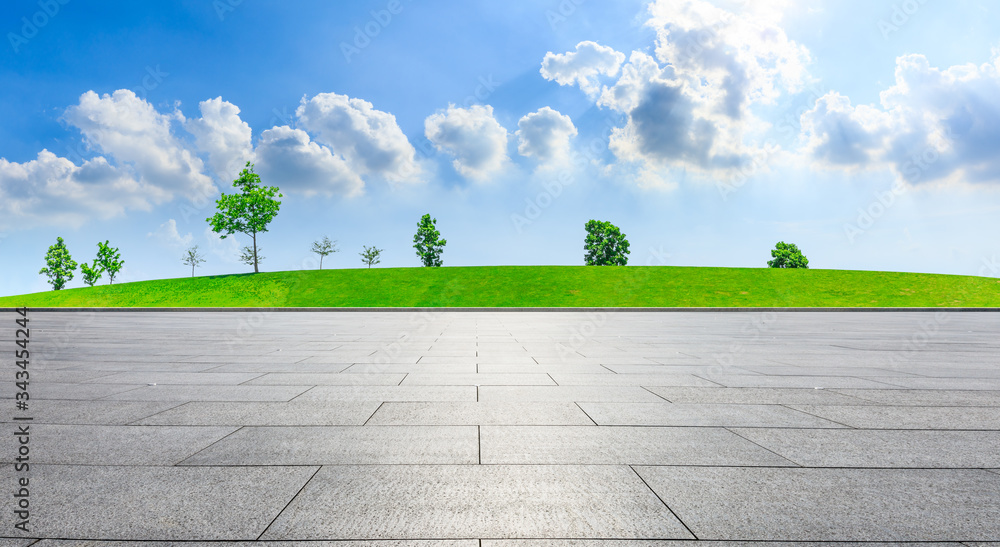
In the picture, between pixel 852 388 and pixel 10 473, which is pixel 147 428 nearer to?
pixel 10 473

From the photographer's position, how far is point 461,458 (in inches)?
162

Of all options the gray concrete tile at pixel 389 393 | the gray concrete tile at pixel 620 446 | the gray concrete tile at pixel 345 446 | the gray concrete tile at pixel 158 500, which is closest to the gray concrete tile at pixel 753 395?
the gray concrete tile at pixel 620 446

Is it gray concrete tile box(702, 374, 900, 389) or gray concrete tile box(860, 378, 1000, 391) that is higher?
gray concrete tile box(702, 374, 900, 389)

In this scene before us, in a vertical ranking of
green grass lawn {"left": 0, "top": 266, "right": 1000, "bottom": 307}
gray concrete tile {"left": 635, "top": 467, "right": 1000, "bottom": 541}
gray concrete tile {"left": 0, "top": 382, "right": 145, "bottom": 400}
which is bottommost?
gray concrete tile {"left": 635, "top": 467, "right": 1000, "bottom": 541}

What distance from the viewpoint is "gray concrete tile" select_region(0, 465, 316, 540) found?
9.50ft

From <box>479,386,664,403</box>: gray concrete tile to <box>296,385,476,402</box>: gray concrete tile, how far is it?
1.07 ft

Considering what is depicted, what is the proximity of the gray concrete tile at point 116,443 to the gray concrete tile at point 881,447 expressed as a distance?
560cm

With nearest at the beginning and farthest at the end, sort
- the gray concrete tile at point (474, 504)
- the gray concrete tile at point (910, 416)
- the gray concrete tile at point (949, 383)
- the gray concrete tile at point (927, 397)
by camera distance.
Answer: the gray concrete tile at point (474, 504), the gray concrete tile at point (910, 416), the gray concrete tile at point (927, 397), the gray concrete tile at point (949, 383)

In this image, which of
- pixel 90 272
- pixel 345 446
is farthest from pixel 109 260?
pixel 345 446

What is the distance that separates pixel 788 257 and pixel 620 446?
365ft

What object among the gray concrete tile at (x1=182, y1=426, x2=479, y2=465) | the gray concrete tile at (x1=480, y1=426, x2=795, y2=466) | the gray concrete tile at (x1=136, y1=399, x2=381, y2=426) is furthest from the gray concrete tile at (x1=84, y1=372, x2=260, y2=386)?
the gray concrete tile at (x1=480, y1=426, x2=795, y2=466)

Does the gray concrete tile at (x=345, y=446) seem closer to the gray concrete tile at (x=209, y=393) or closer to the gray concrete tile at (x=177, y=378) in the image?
the gray concrete tile at (x=209, y=393)

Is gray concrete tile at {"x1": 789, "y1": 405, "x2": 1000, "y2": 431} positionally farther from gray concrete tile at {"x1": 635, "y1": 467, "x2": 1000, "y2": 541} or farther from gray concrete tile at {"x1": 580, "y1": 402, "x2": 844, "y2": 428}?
gray concrete tile at {"x1": 635, "y1": 467, "x2": 1000, "y2": 541}

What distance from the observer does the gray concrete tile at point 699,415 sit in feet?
17.3
